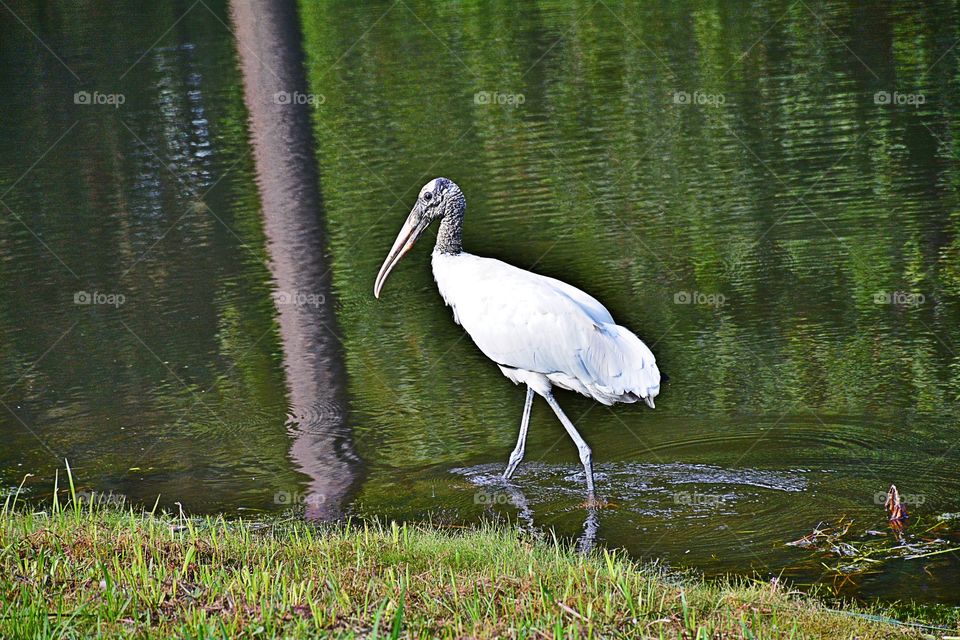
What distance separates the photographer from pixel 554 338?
7227mm

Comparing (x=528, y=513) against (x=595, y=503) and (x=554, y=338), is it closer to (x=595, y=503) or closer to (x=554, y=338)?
(x=595, y=503)

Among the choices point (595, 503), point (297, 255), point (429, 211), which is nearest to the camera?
point (595, 503)

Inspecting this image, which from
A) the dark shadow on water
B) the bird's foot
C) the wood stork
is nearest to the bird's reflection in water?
the bird's foot

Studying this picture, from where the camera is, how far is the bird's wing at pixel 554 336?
721 centimetres

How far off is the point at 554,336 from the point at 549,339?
35mm

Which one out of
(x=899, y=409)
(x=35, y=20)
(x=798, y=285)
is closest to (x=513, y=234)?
(x=798, y=285)

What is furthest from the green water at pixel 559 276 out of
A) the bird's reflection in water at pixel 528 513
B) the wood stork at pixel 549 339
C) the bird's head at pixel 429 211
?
the bird's head at pixel 429 211

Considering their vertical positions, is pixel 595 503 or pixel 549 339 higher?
pixel 549 339

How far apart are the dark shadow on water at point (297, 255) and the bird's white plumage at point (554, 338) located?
3.99 feet

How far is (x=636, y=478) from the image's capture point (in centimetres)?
716

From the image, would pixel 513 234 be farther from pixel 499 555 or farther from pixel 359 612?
pixel 359 612

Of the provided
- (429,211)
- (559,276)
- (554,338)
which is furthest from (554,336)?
(559,276)

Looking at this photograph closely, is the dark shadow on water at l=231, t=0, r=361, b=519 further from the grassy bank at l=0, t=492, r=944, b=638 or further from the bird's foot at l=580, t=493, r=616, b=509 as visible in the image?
the grassy bank at l=0, t=492, r=944, b=638

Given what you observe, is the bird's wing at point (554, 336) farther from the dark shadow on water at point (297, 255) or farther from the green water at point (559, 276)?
the dark shadow on water at point (297, 255)
